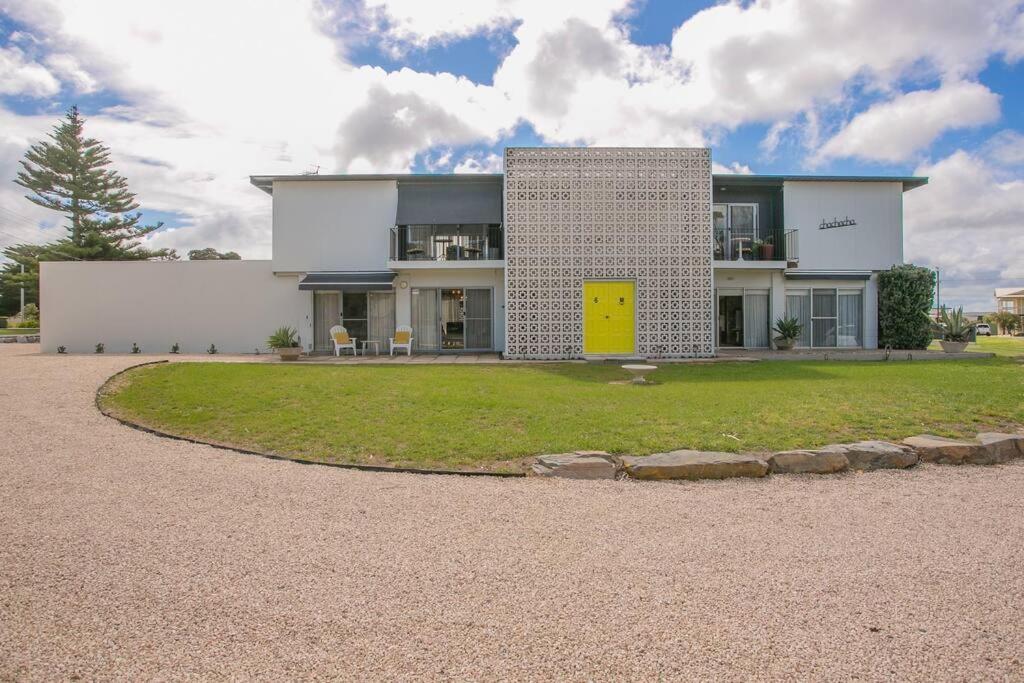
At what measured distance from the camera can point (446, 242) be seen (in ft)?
66.0

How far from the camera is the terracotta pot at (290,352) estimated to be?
55.6 feet

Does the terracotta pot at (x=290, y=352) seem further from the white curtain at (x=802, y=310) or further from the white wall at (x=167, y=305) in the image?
the white curtain at (x=802, y=310)

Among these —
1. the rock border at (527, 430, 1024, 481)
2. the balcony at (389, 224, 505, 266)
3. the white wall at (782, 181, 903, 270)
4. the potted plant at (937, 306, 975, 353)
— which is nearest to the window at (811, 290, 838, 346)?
the white wall at (782, 181, 903, 270)

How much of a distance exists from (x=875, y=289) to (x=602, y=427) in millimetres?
17870

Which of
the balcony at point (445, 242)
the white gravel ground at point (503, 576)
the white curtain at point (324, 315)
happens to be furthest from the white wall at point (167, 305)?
the white gravel ground at point (503, 576)

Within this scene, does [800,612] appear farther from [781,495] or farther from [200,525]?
[200,525]

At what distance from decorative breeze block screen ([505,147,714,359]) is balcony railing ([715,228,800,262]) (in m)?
3.12

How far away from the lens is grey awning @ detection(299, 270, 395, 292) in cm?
1894

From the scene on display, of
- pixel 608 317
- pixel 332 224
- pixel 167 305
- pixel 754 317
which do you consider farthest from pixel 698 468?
pixel 167 305

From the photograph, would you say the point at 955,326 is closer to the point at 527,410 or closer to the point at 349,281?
the point at 527,410

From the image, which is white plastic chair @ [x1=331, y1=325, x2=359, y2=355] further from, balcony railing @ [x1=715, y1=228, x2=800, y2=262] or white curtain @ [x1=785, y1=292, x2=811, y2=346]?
white curtain @ [x1=785, y1=292, x2=811, y2=346]

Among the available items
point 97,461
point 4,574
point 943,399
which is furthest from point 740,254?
point 4,574

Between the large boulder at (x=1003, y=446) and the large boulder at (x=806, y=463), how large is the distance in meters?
1.87

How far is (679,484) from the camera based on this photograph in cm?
570
